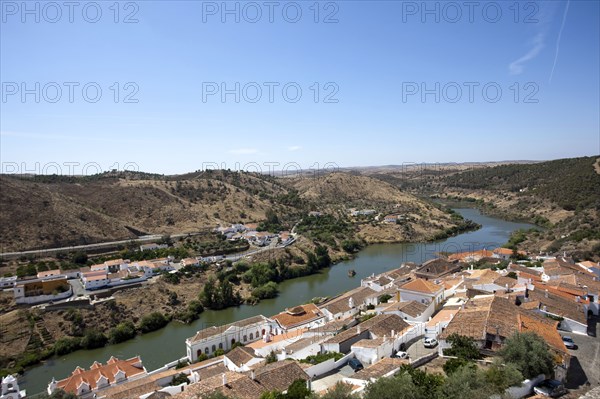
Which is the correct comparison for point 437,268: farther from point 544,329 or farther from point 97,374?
point 97,374

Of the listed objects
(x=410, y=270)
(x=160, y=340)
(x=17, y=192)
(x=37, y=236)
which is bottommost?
(x=160, y=340)

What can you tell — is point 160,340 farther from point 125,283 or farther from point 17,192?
point 17,192

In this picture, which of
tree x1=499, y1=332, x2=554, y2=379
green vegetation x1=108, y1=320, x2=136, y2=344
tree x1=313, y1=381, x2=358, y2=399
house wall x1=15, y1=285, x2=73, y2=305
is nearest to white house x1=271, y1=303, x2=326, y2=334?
green vegetation x1=108, y1=320, x2=136, y2=344

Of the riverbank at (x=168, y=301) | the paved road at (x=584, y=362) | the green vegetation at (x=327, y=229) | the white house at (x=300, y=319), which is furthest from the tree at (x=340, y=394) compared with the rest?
the green vegetation at (x=327, y=229)

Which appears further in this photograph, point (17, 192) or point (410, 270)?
point (17, 192)

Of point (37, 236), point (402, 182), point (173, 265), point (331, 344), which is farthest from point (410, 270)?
point (402, 182)

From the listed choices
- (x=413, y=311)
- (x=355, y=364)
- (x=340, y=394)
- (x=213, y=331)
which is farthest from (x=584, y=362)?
(x=213, y=331)
